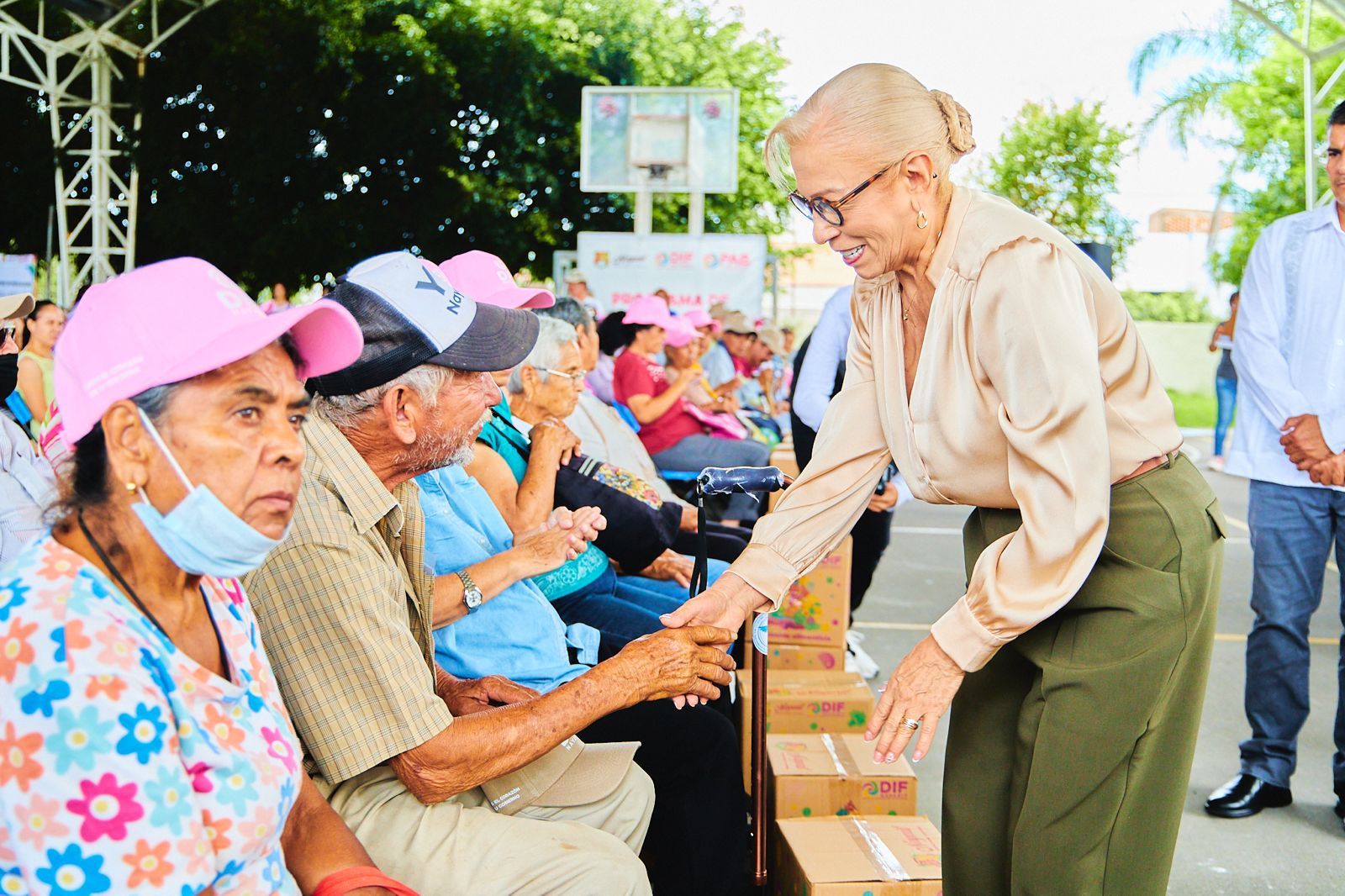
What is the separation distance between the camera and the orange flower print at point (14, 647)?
117 centimetres

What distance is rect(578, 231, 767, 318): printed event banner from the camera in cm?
1366

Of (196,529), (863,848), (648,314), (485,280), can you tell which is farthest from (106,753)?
(648,314)

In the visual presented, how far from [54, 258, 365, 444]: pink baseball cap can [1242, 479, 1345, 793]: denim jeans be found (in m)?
Result: 3.19

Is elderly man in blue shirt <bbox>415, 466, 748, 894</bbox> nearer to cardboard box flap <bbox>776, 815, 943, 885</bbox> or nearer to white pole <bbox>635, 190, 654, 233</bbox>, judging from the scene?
cardboard box flap <bbox>776, 815, 943, 885</bbox>

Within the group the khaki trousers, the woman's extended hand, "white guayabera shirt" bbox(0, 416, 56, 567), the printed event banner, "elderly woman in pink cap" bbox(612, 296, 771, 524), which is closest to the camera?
the woman's extended hand

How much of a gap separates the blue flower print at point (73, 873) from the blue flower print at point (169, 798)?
0.22 ft

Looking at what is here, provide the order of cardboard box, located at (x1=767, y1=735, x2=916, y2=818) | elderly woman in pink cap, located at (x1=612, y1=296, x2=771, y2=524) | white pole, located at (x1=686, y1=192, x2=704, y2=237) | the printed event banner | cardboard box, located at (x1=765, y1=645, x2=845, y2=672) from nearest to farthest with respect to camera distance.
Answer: cardboard box, located at (x1=767, y1=735, x2=916, y2=818) < cardboard box, located at (x1=765, y1=645, x2=845, y2=672) < elderly woman in pink cap, located at (x1=612, y1=296, x2=771, y2=524) < the printed event banner < white pole, located at (x1=686, y1=192, x2=704, y2=237)

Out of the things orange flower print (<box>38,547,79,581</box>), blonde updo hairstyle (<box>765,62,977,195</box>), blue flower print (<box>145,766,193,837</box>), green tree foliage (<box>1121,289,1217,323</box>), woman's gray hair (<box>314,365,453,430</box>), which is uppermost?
blonde updo hairstyle (<box>765,62,977,195</box>)

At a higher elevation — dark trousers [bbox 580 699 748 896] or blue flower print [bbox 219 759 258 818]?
Result: blue flower print [bbox 219 759 258 818]

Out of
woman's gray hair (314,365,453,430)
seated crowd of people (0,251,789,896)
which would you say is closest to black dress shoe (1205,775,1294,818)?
seated crowd of people (0,251,789,896)

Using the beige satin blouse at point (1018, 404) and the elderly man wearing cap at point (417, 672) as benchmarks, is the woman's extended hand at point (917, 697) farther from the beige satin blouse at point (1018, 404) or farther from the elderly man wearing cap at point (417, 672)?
the elderly man wearing cap at point (417, 672)

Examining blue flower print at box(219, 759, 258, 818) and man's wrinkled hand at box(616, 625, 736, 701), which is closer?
blue flower print at box(219, 759, 258, 818)

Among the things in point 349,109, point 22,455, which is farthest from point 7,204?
point 22,455

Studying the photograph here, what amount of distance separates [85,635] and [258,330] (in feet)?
1.29
